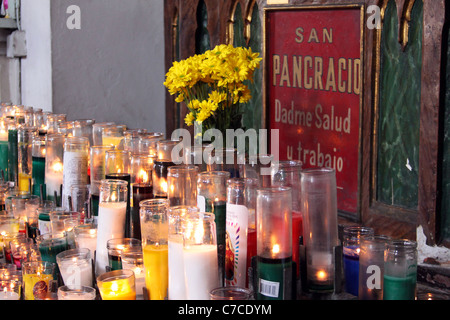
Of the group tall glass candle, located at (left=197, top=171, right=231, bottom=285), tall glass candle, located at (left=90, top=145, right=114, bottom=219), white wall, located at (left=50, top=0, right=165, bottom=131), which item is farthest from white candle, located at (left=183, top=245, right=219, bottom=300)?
white wall, located at (left=50, top=0, right=165, bottom=131)

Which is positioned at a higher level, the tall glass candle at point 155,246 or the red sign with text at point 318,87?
the red sign with text at point 318,87

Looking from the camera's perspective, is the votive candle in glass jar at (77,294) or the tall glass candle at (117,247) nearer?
the votive candle in glass jar at (77,294)

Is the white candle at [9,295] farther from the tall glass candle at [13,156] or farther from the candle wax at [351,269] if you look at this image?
the tall glass candle at [13,156]

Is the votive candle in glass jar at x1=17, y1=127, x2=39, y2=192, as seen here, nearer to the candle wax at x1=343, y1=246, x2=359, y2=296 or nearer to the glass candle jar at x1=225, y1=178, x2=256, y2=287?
the glass candle jar at x1=225, y1=178, x2=256, y2=287

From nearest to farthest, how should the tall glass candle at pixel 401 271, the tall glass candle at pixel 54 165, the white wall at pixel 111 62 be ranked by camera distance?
the tall glass candle at pixel 401 271 → the tall glass candle at pixel 54 165 → the white wall at pixel 111 62

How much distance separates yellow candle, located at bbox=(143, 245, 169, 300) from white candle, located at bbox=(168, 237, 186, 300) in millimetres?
56

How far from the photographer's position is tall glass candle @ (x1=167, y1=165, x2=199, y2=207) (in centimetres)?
183

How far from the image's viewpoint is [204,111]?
8.80 ft

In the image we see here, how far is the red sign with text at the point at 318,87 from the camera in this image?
118 inches

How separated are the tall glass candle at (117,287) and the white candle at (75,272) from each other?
0.20 meters

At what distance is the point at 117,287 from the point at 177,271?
5.8 inches

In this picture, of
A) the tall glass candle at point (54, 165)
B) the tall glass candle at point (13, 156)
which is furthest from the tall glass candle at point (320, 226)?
the tall glass candle at point (13, 156)

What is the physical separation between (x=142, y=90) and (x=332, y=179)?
133 inches

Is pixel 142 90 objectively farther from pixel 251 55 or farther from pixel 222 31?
pixel 251 55
